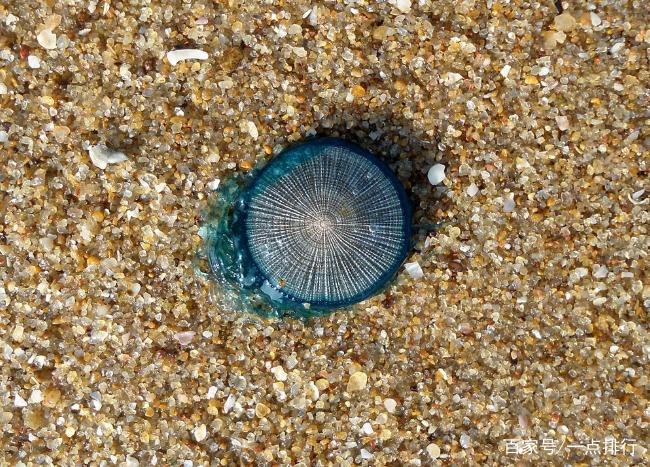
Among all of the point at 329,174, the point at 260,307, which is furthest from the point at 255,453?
the point at 329,174

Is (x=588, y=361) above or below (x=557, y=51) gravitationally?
below

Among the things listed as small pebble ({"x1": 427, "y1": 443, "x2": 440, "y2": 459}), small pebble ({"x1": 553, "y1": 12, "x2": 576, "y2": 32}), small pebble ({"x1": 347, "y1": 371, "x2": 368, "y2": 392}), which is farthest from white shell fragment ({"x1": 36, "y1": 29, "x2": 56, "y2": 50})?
small pebble ({"x1": 427, "y1": 443, "x2": 440, "y2": 459})

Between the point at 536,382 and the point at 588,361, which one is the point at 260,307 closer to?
the point at 536,382

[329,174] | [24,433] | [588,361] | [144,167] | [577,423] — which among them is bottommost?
[24,433]

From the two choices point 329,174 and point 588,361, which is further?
point 588,361

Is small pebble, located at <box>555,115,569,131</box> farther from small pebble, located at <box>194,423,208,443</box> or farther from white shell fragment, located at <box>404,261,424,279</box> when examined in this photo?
small pebble, located at <box>194,423,208,443</box>
